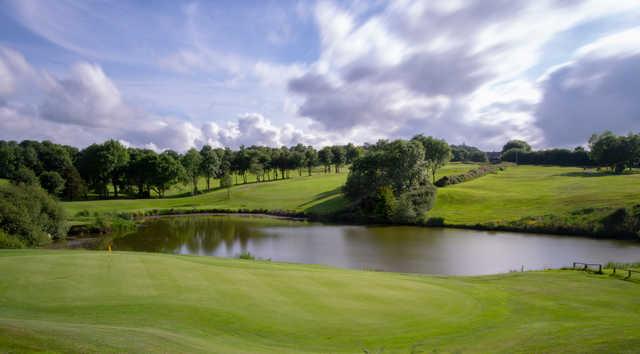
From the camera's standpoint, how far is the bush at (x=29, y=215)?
103ft

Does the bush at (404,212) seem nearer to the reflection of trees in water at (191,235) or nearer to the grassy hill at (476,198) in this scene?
the grassy hill at (476,198)

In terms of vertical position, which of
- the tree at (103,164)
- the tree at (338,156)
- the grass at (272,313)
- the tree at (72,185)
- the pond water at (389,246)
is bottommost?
the pond water at (389,246)

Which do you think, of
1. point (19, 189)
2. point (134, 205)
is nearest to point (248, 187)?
point (134, 205)

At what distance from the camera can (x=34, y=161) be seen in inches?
3253

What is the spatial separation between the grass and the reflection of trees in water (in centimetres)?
A: 2448

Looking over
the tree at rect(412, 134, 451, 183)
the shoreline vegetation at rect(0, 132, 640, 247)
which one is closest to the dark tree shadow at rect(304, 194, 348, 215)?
the shoreline vegetation at rect(0, 132, 640, 247)

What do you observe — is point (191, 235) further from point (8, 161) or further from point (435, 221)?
point (8, 161)

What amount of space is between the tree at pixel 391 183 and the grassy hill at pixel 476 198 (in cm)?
368

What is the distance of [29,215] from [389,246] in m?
35.9

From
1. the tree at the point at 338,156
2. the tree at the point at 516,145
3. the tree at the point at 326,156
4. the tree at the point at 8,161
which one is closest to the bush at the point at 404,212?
the tree at the point at 326,156

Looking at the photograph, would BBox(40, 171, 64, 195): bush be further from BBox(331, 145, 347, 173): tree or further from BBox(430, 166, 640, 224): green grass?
BBox(430, 166, 640, 224): green grass

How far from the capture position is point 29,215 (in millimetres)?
34625

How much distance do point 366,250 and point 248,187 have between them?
6089 centimetres

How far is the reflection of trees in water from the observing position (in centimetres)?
4027
